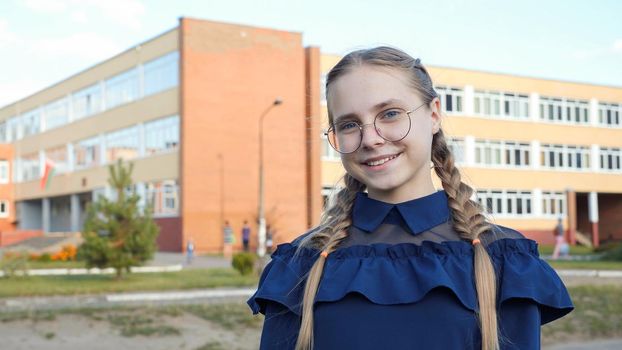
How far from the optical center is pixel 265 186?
43.3m

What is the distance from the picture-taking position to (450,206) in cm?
220

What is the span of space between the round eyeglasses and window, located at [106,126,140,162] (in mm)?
45137

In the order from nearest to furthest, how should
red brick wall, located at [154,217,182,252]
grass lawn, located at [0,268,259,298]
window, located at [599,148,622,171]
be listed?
grass lawn, located at [0,268,259,298], red brick wall, located at [154,217,182,252], window, located at [599,148,622,171]

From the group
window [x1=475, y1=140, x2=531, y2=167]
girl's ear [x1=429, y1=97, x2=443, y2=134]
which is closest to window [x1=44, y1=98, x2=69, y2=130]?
window [x1=475, y1=140, x2=531, y2=167]

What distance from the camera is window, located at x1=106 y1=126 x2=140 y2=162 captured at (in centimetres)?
4659

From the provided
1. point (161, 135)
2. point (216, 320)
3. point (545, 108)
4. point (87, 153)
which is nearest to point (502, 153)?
point (545, 108)

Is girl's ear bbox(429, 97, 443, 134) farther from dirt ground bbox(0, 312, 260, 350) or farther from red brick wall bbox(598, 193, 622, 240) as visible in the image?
red brick wall bbox(598, 193, 622, 240)

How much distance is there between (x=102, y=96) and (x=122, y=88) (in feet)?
9.80

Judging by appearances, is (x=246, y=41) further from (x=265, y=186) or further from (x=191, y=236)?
(x=191, y=236)

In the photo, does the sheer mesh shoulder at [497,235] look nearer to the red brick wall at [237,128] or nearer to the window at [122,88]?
the red brick wall at [237,128]

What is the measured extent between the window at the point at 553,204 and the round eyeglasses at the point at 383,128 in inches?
2048

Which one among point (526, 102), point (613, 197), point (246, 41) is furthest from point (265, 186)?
point (613, 197)

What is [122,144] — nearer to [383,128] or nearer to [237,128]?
[237,128]

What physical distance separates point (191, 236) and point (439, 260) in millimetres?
39234
